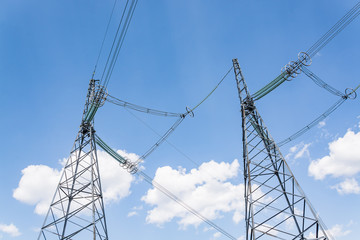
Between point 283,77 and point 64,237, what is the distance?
18.0 m

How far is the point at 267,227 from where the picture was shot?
15.4 metres

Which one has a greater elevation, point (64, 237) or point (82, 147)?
point (82, 147)

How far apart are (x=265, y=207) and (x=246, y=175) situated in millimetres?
2398

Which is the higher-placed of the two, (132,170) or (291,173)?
(132,170)

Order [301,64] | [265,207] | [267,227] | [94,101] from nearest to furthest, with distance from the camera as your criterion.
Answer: [267,227] < [265,207] < [301,64] < [94,101]

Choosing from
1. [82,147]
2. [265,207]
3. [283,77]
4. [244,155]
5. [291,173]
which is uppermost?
[283,77]

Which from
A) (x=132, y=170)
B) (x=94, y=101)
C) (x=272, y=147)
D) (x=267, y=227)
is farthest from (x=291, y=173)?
(x=94, y=101)

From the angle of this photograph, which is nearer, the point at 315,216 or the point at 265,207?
the point at 315,216

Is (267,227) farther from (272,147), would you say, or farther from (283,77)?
(283,77)

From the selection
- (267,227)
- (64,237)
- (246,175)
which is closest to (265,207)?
(267,227)

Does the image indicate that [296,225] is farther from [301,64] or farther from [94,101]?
[94,101]

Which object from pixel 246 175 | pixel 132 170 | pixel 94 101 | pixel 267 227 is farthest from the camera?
pixel 132 170

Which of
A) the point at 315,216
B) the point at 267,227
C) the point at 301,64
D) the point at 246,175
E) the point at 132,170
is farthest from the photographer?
the point at 132,170

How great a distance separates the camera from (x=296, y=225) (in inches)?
602
